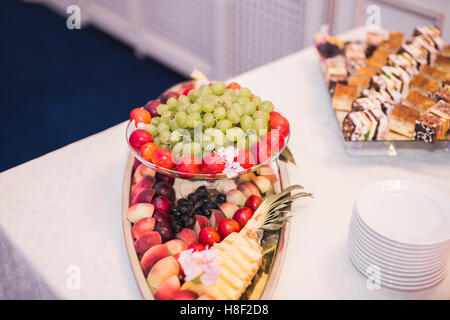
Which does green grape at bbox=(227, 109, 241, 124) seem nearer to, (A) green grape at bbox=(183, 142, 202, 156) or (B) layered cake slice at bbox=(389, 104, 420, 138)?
(A) green grape at bbox=(183, 142, 202, 156)

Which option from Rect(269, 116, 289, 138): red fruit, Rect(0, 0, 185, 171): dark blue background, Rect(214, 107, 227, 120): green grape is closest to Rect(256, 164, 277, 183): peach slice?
Rect(269, 116, 289, 138): red fruit

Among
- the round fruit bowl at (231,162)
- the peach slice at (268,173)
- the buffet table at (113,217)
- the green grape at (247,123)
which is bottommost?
the buffet table at (113,217)

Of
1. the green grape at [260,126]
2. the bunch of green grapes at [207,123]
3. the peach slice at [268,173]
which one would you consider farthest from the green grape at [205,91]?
the peach slice at [268,173]

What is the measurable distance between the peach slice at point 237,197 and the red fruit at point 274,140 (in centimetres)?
16

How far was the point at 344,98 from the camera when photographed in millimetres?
1702

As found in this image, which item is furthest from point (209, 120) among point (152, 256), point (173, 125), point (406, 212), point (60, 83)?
point (60, 83)

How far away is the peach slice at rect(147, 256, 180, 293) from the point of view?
3.42ft

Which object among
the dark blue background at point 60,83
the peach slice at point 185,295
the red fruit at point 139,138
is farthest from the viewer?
the dark blue background at point 60,83

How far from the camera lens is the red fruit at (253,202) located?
1.26 m

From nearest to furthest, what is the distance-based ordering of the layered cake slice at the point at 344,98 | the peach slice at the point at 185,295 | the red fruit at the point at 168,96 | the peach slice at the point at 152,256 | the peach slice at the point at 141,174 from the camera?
the peach slice at the point at 185,295 → the peach slice at the point at 152,256 → the peach slice at the point at 141,174 → the red fruit at the point at 168,96 → the layered cake slice at the point at 344,98

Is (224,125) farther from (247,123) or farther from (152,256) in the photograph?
(152,256)

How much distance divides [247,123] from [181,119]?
200mm

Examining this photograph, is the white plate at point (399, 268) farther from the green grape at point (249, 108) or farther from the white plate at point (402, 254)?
the green grape at point (249, 108)

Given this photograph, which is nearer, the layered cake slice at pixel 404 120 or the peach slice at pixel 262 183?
the peach slice at pixel 262 183
